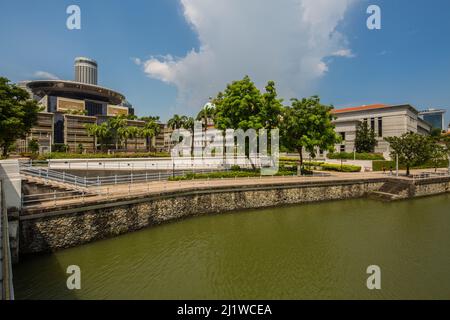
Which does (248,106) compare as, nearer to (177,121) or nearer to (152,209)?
(152,209)

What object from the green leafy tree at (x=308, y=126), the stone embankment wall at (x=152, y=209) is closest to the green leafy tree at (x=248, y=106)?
the green leafy tree at (x=308, y=126)

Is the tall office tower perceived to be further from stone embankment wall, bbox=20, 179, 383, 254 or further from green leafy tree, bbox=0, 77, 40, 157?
stone embankment wall, bbox=20, 179, 383, 254

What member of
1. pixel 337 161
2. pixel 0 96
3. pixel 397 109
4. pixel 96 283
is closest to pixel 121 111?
pixel 0 96

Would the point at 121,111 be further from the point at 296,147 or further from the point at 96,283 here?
the point at 96,283

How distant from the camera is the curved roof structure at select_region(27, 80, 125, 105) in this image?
333 ft

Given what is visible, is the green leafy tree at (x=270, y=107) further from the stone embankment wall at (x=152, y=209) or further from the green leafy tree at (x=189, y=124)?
the green leafy tree at (x=189, y=124)

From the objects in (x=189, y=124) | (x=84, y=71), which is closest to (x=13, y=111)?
(x=189, y=124)

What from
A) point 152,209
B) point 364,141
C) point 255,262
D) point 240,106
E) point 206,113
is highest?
point 206,113

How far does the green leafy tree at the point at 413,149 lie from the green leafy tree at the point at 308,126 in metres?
9.68

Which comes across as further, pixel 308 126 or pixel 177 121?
pixel 177 121

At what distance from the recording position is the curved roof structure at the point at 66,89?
10138cm

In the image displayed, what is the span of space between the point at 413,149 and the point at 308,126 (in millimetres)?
15175

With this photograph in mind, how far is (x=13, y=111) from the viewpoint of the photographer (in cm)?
2778
